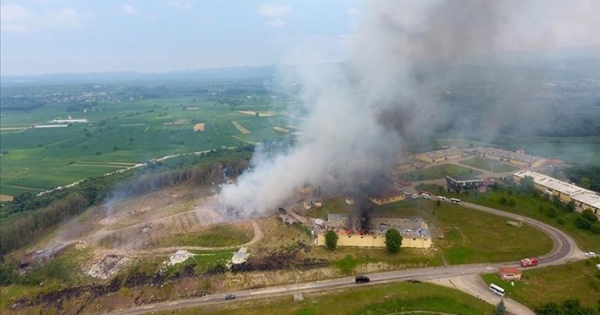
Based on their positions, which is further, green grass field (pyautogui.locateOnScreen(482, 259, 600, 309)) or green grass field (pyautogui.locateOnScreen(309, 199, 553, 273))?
green grass field (pyautogui.locateOnScreen(309, 199, 553, 273))

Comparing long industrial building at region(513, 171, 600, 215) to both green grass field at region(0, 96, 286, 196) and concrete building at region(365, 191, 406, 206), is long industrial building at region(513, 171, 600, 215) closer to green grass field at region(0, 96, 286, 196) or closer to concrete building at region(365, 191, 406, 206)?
concrete building at region(365, 191, 406, 206)

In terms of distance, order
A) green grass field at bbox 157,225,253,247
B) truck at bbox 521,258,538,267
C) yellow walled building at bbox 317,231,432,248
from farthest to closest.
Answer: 1. green grass field at bbox 157,225,253,247
2. yellow walled building at bbox 317,231,432,248
3. truck at bbox 521,258,538,267

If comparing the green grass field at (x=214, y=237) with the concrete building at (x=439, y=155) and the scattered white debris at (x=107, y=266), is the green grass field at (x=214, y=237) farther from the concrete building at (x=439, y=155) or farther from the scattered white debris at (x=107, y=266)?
the concrete building at (x=439, y=155)

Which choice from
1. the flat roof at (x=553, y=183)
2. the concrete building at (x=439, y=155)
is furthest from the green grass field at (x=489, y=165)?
the flat roof at (x=553, y=183)

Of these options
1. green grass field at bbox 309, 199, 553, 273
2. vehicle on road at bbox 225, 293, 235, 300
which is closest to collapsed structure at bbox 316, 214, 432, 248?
green grass field at bbox 309, 199, 553, 273

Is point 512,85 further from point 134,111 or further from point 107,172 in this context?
point 134,111

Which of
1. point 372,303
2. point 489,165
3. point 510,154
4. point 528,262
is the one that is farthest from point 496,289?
point 510,154

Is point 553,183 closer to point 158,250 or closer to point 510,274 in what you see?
point 510,274
